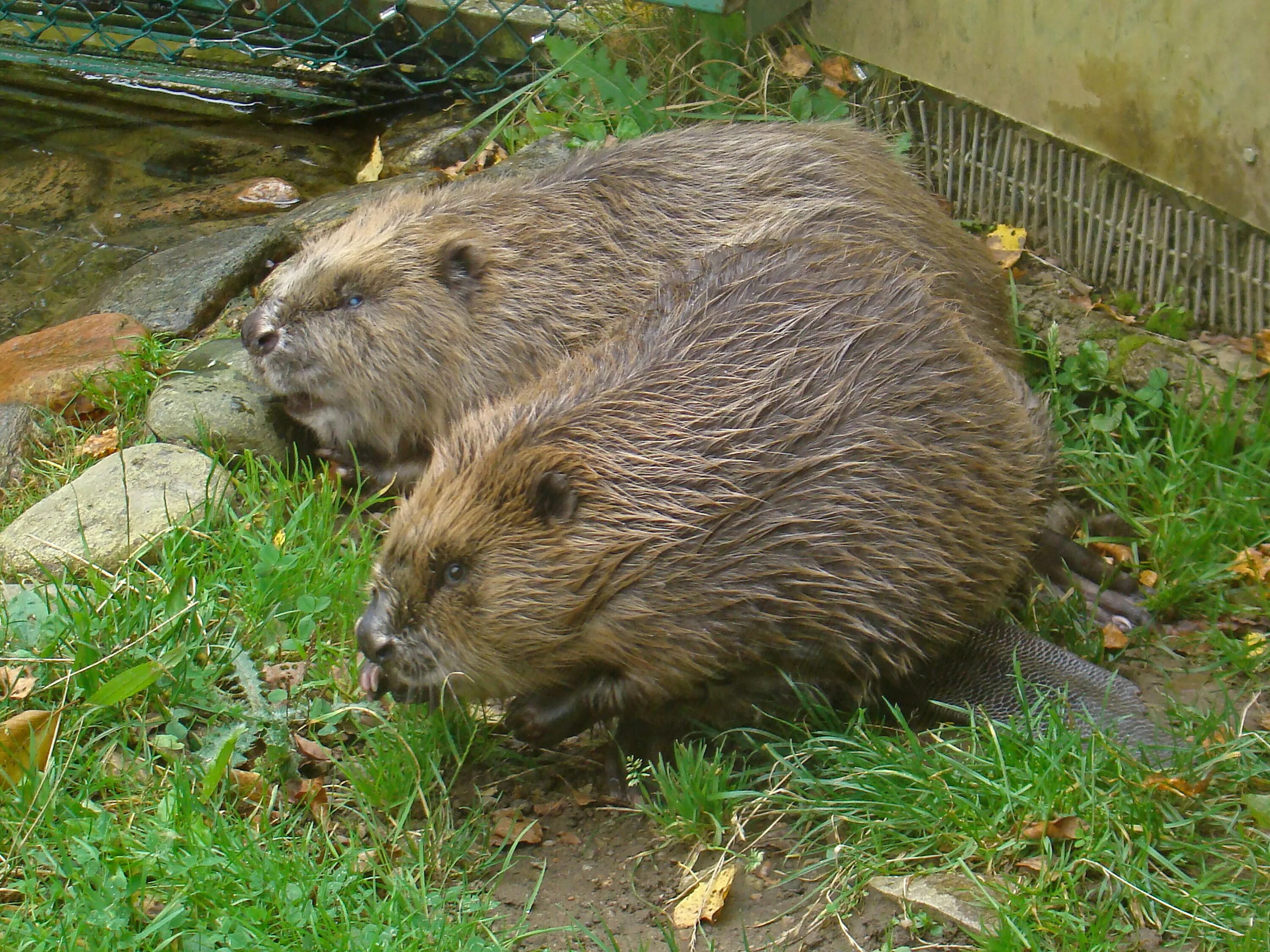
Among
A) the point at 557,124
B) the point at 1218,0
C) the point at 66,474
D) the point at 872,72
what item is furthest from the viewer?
the point at 557,124

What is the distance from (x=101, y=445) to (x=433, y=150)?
7.37 ft

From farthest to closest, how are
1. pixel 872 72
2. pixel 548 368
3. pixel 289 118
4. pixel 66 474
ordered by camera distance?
pixel 289 118
pixel 872 72
pixel 66 474
pixel 548 368

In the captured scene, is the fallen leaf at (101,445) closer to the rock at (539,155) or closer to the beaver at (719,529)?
the beaver at (719,529)

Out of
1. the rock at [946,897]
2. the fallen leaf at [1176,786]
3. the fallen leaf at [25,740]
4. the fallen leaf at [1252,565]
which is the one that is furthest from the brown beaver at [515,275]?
the rock at [946,897]

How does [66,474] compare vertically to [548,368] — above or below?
below

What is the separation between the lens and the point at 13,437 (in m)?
4.18

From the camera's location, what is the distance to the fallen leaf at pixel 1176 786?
2.53 m

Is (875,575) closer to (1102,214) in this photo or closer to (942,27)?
(1102,214)

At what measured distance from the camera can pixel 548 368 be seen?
3.77 m

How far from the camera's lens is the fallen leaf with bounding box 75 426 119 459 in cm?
411

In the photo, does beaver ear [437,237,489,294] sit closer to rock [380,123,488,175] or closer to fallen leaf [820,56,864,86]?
fallen leaf [820,56,864,86]

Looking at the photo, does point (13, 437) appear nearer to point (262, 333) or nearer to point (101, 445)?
point (101, 445)

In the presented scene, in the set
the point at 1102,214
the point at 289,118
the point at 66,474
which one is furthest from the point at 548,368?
the point at 289,118

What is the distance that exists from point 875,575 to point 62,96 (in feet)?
17.6
